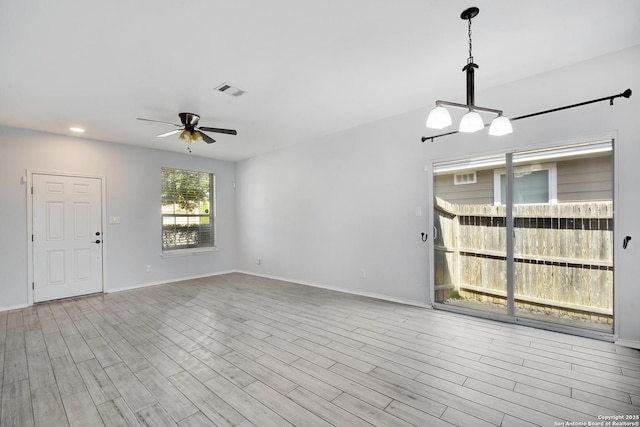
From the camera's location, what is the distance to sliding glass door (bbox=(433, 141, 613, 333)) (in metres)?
3.00

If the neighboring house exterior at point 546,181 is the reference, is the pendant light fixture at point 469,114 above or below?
above

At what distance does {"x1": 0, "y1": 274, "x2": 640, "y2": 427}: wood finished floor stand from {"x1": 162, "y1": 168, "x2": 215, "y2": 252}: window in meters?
2.46

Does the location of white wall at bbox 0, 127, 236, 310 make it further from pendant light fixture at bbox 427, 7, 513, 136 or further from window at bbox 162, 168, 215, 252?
pendant light fixture at bbox 427, 7, 513, 136

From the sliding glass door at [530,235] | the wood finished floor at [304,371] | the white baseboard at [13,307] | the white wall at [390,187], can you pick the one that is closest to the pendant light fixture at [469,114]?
the white wall at [390,187]

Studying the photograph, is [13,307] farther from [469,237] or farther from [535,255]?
[535,255]

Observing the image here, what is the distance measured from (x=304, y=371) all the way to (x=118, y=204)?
4.91 metres

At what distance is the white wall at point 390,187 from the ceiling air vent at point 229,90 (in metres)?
2.08

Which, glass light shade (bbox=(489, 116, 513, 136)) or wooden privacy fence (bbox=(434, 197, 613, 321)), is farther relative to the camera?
wooden privacy fence (bbox=(434, 197, 613, 321))

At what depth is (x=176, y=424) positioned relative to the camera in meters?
1.82

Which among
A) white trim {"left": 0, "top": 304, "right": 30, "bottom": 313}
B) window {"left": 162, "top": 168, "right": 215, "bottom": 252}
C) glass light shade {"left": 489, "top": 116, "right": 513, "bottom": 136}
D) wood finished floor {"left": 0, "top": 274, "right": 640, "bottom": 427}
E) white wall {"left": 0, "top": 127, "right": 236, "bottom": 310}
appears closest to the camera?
wood finished floor {"left": 0, "top": 274, "right": 640, "bottom": 427}

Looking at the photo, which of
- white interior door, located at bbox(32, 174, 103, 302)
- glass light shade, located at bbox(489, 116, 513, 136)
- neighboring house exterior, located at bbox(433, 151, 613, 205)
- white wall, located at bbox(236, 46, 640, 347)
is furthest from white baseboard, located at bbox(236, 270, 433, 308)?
white interior door, located at bbox(32, 174, 103, 302)

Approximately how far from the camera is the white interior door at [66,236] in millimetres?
4613

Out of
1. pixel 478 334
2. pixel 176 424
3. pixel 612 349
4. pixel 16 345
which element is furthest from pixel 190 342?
pixel 612 349

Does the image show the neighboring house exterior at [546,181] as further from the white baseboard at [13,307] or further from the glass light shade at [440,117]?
the white baseboard at [13,307]
